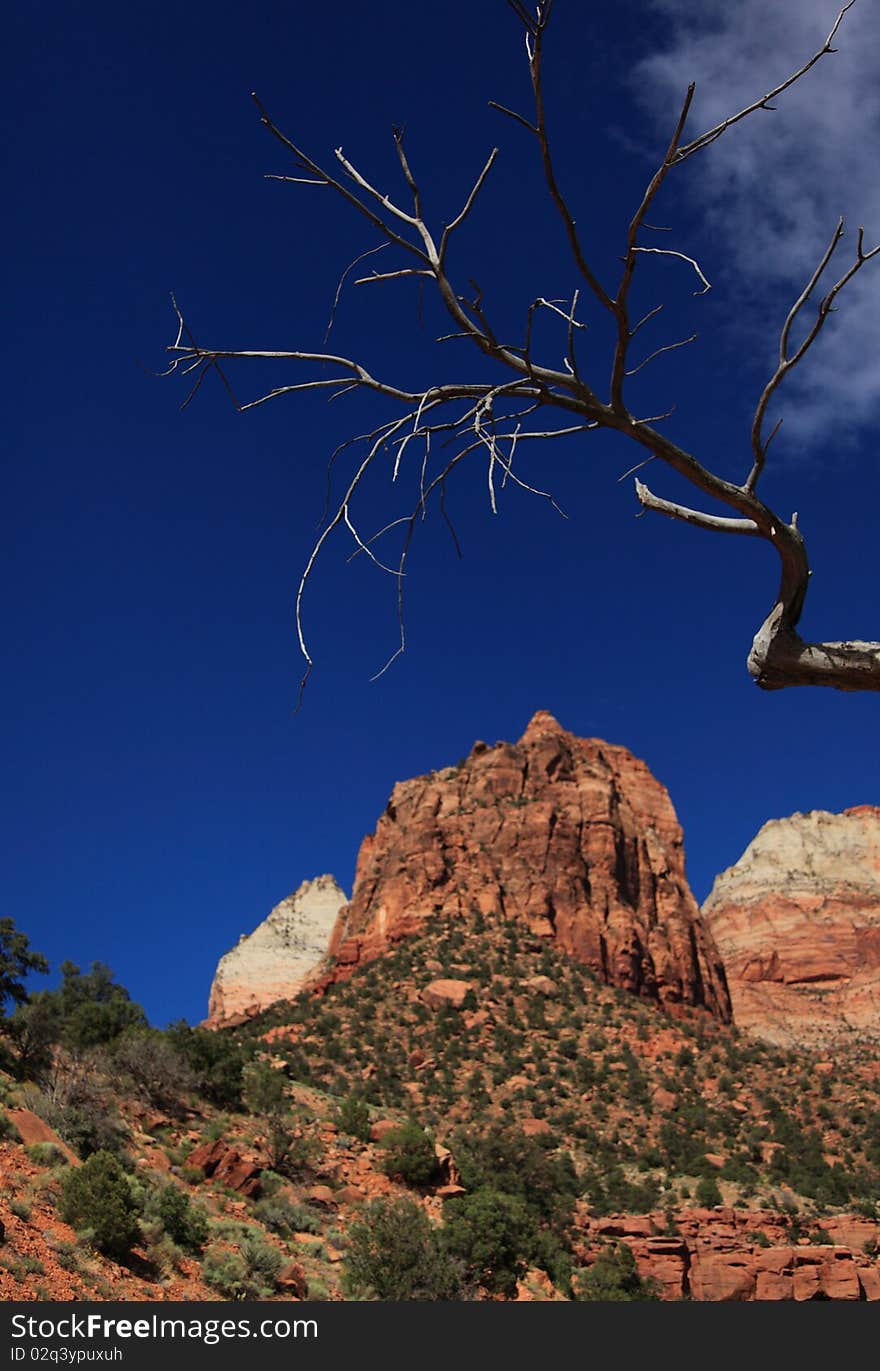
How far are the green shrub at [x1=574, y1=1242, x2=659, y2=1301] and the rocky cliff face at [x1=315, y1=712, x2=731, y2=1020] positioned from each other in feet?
106

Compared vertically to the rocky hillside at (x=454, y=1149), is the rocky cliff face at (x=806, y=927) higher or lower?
higher

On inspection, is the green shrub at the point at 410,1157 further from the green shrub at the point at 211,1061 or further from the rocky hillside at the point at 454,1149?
the green shrub at the point at 211,1061

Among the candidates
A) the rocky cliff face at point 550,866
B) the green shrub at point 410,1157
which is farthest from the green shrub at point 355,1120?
the rocky cliff face at point 550,866

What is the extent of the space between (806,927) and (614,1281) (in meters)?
101

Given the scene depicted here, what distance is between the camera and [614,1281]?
73.9 feet

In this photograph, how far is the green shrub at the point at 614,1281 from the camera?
71.3 ft

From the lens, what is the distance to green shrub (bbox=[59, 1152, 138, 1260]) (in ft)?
41.5

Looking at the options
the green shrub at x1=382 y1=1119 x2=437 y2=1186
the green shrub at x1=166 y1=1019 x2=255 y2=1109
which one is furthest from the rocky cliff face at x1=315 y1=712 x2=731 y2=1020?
the green shrub at x1=382 y1=1119 x2=437 y2=1186

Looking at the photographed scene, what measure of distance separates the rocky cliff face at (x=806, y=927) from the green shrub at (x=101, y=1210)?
88028 mm

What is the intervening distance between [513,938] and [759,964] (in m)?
67.0

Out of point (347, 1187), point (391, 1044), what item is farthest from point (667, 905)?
point (347, 1187)

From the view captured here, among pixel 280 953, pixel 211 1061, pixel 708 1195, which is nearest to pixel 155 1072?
pixel 211 1061

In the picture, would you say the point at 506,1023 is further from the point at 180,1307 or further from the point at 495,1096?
the point at 180,1307

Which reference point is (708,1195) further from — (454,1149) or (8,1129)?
(8,1129)
